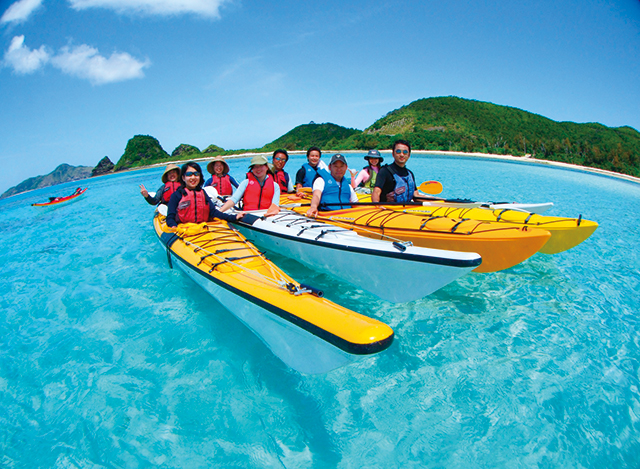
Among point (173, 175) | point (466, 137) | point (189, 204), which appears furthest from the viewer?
point (466, 137)

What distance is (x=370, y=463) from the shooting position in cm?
196

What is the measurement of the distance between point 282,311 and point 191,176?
2868 mm

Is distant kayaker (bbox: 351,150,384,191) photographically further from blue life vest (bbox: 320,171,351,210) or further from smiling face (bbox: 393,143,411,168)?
smiling face (bbox: 393,143,411,168)

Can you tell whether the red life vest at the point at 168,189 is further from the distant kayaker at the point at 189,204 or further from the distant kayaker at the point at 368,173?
the distant kayaker at the point at 368,173

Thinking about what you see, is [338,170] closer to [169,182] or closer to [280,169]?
[280,169]

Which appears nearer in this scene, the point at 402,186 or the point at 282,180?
the point at 402,186

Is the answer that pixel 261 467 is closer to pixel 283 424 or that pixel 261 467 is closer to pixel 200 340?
pixel 283 424

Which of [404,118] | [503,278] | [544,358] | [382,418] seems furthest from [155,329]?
[404,118]

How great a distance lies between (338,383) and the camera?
8.38 ft

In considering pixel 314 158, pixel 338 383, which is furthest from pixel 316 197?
pixel 338 383

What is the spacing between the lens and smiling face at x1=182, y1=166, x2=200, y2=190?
13.7ft

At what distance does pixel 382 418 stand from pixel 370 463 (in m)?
0.34

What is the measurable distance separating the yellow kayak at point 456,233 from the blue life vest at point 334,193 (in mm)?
411

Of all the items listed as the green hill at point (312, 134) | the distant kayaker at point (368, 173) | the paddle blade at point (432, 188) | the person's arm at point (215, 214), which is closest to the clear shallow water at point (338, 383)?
the person's arm at point (215, 214)
